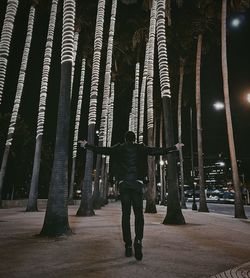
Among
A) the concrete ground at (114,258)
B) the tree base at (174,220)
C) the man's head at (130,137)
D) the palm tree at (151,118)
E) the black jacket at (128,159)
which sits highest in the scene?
the palm tree at (151,118)

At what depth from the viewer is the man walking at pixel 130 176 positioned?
5.58 meters

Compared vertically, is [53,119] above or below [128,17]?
below

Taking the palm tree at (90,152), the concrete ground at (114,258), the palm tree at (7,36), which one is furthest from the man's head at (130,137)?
the palm tree at (90,152)

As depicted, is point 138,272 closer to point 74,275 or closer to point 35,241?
point 74,275

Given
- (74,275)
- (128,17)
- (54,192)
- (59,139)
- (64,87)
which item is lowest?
(74,275)

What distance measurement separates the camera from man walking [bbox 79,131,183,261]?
558 cm

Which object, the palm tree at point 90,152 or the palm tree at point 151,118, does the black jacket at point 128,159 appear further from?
the palm tree at point 151,118

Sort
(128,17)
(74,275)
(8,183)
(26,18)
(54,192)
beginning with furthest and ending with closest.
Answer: (8,183)
(128,17)
(26,18)
(54,192)
(74,275)

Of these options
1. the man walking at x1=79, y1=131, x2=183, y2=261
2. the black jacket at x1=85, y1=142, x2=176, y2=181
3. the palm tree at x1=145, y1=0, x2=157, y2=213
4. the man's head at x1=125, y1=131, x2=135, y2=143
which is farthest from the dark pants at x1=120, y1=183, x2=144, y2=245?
the palm tree at x1=145, y1=0, x2=157, y2=213

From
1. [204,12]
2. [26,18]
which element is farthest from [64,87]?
[204,12]

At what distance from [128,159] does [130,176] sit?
0.33m

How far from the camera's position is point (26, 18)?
76.9ft

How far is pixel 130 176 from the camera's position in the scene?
570 cm

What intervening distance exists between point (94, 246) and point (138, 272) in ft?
7.70
